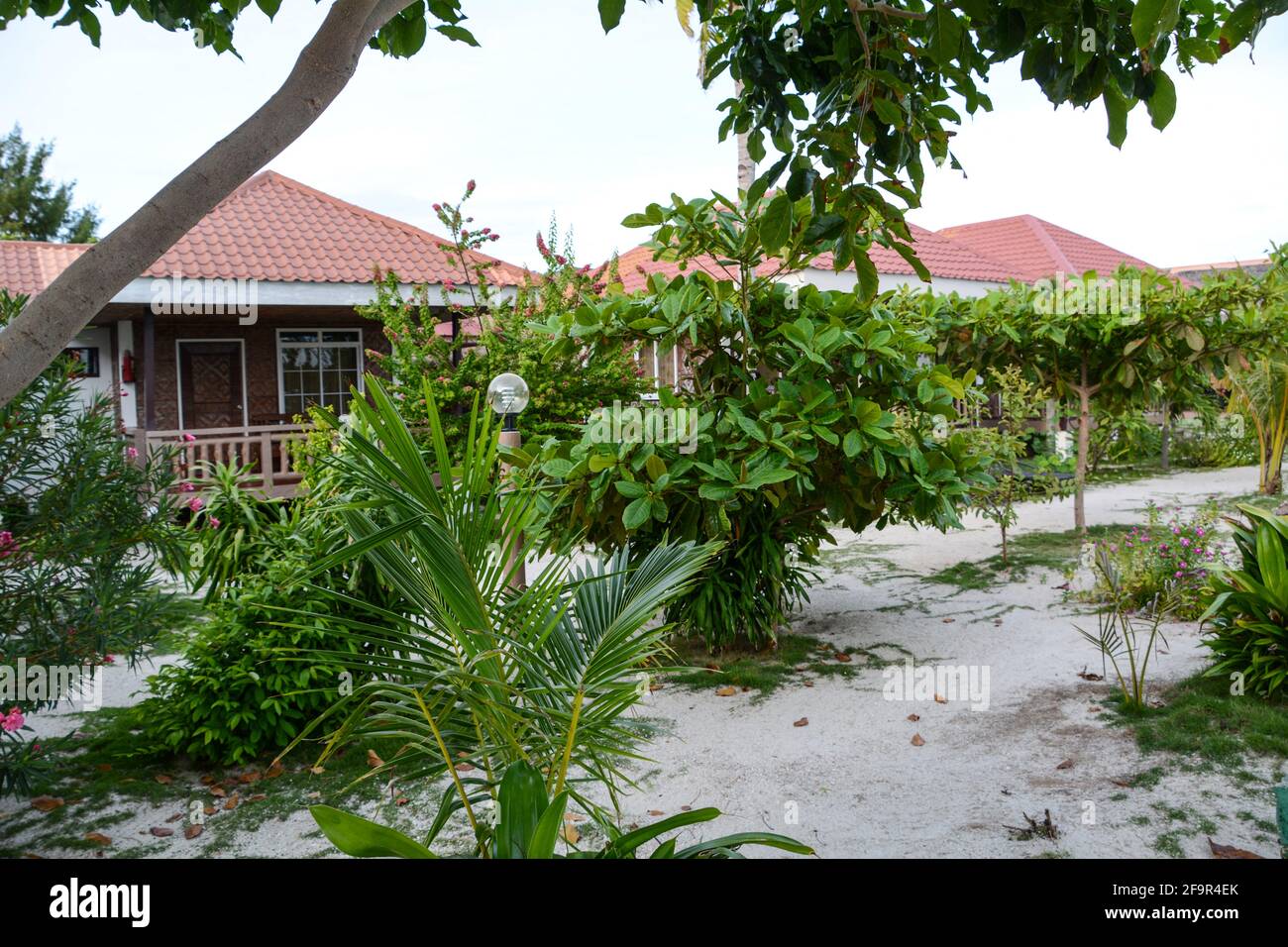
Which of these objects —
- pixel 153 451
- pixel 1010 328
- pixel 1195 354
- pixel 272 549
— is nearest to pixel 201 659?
pixel 272 549

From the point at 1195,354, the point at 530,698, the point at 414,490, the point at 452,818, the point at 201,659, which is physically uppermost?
the point at 1195,354

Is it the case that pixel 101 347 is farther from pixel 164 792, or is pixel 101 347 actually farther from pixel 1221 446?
pixel 1221 446

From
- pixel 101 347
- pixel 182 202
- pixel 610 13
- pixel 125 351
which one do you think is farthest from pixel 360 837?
pixel 101 347

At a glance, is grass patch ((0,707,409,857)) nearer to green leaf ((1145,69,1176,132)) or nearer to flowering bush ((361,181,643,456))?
green leaf ((1145,69,1176,132))

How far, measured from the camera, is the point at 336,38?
259cm

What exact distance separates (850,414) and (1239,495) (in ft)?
33.3

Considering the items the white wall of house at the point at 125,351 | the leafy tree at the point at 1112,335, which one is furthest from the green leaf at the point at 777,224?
the white wall of house at the point at 125,351

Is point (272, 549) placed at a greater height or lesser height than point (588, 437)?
lesser

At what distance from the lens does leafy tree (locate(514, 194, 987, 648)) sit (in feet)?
→ 18.4

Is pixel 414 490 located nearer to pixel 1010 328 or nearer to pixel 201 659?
pixel 201 659

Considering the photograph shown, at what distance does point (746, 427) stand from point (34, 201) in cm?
2715

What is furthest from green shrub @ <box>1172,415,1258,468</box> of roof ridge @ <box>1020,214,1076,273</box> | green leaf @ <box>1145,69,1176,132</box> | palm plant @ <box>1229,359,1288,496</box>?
green leaf @ <box>1145,69,1176,132</box>

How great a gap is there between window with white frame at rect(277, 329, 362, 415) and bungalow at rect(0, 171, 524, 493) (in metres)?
0.02
